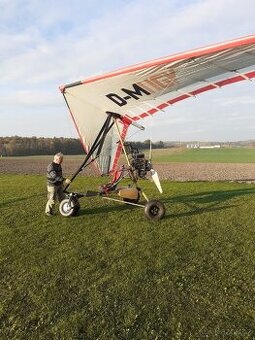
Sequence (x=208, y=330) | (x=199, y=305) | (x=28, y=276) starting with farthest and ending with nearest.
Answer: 1. (x=28, y=276)
2. (x=199, y=305)
3. (x=208, y=330)

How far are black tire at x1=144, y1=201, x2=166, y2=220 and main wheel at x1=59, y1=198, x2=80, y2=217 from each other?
2263 mm

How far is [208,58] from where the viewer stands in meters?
8.19

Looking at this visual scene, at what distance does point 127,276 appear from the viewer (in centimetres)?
654

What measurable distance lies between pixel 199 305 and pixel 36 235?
17.1 feet

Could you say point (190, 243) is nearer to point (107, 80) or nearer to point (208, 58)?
point (208, 58)

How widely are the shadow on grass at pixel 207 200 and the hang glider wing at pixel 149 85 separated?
3162mm

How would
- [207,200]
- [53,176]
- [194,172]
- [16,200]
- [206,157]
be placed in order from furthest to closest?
[206,157]
[194,172]
[16,200]
[207,200]
[53,176]

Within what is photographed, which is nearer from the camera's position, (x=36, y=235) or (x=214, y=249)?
(x=214, y=249)

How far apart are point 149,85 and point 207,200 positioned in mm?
5851

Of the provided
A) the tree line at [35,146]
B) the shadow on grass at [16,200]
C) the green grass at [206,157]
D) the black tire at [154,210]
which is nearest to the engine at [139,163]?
the black tire at [154,210]

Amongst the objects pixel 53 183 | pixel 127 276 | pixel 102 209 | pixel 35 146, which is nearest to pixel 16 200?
pixel 53 183

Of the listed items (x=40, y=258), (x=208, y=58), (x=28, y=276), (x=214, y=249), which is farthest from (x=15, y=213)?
(x=208, y=58)

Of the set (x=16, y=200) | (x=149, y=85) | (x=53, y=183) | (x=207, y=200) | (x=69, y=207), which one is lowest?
(x=207, y=200)

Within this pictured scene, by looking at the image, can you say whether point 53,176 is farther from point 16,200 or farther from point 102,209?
point 16,200
